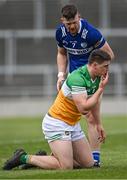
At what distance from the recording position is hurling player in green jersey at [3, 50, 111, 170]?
998 centimetres

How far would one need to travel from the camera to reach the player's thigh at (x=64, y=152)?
10312 millimetres

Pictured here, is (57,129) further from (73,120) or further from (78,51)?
(78,51)

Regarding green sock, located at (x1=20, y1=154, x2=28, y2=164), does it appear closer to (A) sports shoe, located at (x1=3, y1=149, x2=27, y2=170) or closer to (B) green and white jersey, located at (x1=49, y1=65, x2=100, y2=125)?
(A) sports shoe, located at (x1=3, y1=149, x2=27, y2=170)

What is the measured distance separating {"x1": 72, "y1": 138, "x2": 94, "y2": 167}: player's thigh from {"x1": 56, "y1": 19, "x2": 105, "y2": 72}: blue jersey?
1356 mm

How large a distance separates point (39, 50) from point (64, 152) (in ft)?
75.5

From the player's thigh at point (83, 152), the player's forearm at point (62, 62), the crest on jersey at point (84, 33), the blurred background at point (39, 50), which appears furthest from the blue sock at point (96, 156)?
the blurred background at point (39, 50)

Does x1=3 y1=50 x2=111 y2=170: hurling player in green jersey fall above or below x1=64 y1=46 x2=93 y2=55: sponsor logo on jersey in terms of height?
below

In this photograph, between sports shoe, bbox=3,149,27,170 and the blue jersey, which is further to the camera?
the blue jersey

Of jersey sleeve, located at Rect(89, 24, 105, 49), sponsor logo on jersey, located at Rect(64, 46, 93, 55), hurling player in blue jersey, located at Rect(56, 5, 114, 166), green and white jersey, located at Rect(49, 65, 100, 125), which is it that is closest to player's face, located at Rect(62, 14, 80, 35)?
hurling player in blue jersey, located at Rect(56, 5, 114, 166)

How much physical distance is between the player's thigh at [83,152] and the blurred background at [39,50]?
1866cm

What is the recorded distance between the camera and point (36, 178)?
946cm

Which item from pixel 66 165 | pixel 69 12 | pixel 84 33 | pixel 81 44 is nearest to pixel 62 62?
pixel 81 44

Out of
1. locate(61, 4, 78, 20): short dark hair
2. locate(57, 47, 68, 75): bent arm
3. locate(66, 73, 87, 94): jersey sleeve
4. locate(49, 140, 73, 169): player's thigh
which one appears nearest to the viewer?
locate(66, 73, 87, 94): jersey sleeve

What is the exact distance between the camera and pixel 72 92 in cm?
1012
